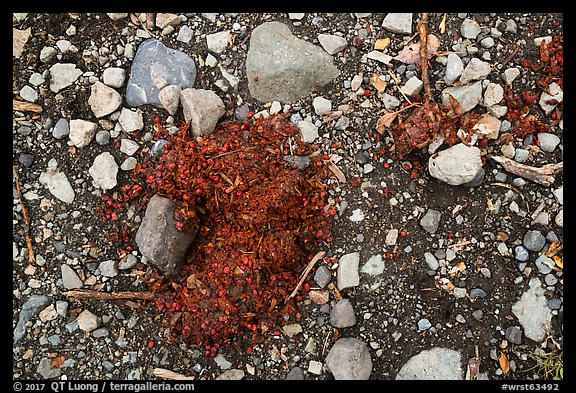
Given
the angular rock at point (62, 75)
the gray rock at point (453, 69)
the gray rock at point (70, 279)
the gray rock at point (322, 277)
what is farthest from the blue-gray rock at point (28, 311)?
the gray rock at point (453, 69)

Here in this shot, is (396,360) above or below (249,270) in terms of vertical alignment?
below

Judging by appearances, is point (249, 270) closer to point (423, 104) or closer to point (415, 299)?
point (415, 299)

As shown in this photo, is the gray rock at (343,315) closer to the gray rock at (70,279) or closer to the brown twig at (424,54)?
the brown twig at (424,54)

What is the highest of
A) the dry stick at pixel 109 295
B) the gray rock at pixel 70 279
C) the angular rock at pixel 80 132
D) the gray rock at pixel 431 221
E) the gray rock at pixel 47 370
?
the angular rock at pixel 80 132

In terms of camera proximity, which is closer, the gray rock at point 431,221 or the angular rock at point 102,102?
the gray rock at point 431,221

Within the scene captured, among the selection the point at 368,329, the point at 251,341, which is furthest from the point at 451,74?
the point at 251,341

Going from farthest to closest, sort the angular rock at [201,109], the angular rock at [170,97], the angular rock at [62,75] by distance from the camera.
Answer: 1. the angular rock at [62,75]
2. the angular rock at [170,97]
3. the angular rock at [201,109]
